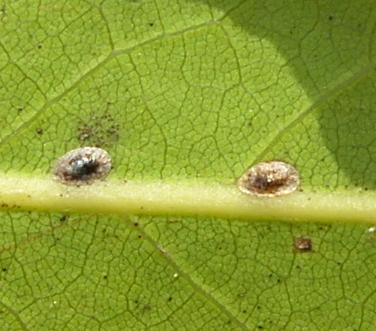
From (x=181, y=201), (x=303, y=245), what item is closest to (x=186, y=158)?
(x=181, y=201)

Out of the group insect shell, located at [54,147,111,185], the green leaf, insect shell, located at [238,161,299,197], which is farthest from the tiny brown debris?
insect shell, located at [54,147,111,185]

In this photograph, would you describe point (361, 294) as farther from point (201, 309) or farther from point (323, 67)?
point (323, 67)

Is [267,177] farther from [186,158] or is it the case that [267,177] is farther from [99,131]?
[99,131]

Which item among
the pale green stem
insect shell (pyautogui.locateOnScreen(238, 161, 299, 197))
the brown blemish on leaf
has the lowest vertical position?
the pale green stem

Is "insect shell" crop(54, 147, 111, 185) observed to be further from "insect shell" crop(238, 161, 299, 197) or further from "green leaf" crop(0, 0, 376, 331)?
"insect shell" crop(238, 161, 299, 197)

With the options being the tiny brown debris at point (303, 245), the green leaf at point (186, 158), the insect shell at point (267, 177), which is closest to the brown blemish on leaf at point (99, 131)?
the green leaf at point (186, 158)

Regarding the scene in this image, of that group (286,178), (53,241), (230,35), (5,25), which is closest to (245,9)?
(230,35)
